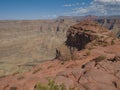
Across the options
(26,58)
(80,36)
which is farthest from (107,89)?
(26,58)

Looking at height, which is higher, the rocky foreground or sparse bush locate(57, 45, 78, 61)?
the rocky foreground

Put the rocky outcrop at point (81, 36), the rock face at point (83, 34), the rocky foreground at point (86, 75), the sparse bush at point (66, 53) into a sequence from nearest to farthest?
the rocky foreground at point (86, 75) < the sparse bush at point (66, 53) < the rocky outcrop at point (81, 36) < the rock face at point (83, 34)

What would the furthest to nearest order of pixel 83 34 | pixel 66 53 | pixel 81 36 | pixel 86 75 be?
1. pixel 81 36
2. pixel 83 34
3. pixel 66 53
4. pixel 86 75

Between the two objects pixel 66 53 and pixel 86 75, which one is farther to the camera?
pixel 66 53

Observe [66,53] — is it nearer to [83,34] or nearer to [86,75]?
[83,34]

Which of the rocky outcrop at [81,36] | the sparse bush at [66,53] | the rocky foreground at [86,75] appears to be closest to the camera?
the rocky foreground at [86,75]

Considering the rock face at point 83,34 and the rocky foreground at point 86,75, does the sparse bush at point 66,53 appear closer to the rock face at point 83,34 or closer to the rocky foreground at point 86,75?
the rocky foreground at point 86,75

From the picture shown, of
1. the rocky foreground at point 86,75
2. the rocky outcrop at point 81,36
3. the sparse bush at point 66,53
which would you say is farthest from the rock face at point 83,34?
the rocky foreground at point 86,75

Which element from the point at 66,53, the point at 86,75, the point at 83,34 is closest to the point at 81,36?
the point at 83,34

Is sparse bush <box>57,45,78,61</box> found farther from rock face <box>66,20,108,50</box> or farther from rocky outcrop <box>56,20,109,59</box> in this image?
rock face <box>66,20,108,50</box>

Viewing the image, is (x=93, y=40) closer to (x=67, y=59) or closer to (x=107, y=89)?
(x=67, y=59)

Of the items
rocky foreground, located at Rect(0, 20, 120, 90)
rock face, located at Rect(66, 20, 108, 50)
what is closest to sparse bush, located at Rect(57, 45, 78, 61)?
rocky foreground, located at Rect(0, 20, 120, 90)

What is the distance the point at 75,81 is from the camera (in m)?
21.8

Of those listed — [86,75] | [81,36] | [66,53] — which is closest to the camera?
[86,75]
